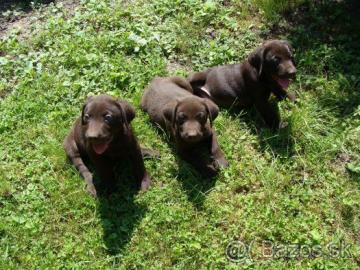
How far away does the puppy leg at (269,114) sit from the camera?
7.11m

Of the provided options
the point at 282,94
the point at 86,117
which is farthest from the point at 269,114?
the point at 86,117

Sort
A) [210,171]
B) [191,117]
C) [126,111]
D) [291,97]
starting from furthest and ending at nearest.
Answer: [291,97] → [210,171] → [191,117] → [126,111]

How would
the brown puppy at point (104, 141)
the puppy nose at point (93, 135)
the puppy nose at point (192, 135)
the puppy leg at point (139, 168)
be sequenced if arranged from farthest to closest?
the puppy leg at point (139, 168) → the puppy nose at point (192, 135) → the brown puppy at point (104, 141) → the puppy nose at point (93, 135)

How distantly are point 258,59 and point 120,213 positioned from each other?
2.69 metres

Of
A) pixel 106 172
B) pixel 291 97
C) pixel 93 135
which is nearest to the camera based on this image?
pixel 93 135

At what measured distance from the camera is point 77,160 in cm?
673

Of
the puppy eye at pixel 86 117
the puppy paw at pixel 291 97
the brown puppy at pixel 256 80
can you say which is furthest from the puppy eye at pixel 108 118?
the puppy paw at pixel 291 97

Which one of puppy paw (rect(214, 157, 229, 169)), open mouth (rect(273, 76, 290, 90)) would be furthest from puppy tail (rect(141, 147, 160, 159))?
open mouth (rect(273, 76, 290, 90))

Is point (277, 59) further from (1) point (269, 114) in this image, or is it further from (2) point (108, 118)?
(2) point (108, 118)

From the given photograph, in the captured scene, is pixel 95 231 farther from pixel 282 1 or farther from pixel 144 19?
pixel 282 1

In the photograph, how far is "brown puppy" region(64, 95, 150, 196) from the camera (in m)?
5.73

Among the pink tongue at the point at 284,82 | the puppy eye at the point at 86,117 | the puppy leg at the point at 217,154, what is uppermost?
the puppy eye at the point at 86,117

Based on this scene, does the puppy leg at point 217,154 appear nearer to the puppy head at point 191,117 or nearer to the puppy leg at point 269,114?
the puppy head at point 191,117

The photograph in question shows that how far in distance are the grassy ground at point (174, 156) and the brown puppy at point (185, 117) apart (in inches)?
7.2
